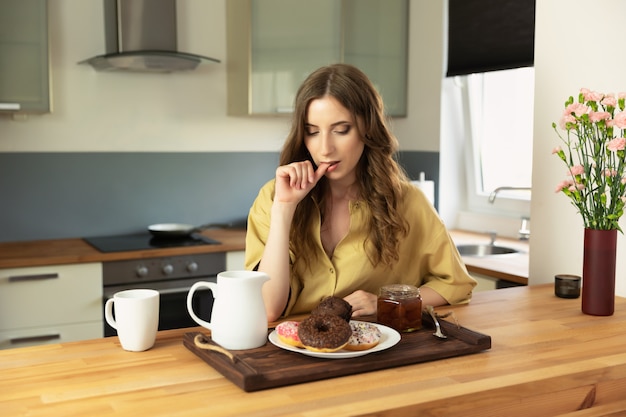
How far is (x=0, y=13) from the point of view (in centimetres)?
327

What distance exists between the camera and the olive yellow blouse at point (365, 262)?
7.19 ft

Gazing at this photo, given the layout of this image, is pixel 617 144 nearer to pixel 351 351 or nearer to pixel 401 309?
pixel 401 309

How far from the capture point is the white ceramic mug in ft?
5.30

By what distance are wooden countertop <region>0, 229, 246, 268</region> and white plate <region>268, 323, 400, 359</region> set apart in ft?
5.77

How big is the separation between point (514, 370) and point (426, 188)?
2591 millimetres

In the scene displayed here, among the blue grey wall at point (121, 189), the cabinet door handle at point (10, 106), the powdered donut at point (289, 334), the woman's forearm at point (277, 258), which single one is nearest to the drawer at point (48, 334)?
the blue grey wall at point (121, 189)

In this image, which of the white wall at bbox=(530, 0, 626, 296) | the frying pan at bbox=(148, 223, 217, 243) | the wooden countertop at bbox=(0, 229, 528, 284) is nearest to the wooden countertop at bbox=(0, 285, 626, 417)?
the white wall at bbox=(530, 0, 626, 296)

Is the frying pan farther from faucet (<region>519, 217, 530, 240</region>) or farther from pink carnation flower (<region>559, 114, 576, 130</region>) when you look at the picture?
pink carnation flower (<region>559, 114, 576, 130</region>)

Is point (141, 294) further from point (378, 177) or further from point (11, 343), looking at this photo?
point (11, 343)

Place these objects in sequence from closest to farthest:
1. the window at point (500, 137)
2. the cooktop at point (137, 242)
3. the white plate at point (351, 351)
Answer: the white plate at point (351, 351), the cooktop at point (137, 242), the window at point (500, 137)

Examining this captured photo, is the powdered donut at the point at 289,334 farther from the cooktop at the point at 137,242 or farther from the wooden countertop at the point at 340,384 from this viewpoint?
the cooktop at the point at 137,242

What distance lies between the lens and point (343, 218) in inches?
89.8

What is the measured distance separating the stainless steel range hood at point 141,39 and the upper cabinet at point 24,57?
0.30 metres

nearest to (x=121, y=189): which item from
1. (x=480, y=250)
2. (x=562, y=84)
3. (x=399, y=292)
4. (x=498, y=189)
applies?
(x=480, y=250)
